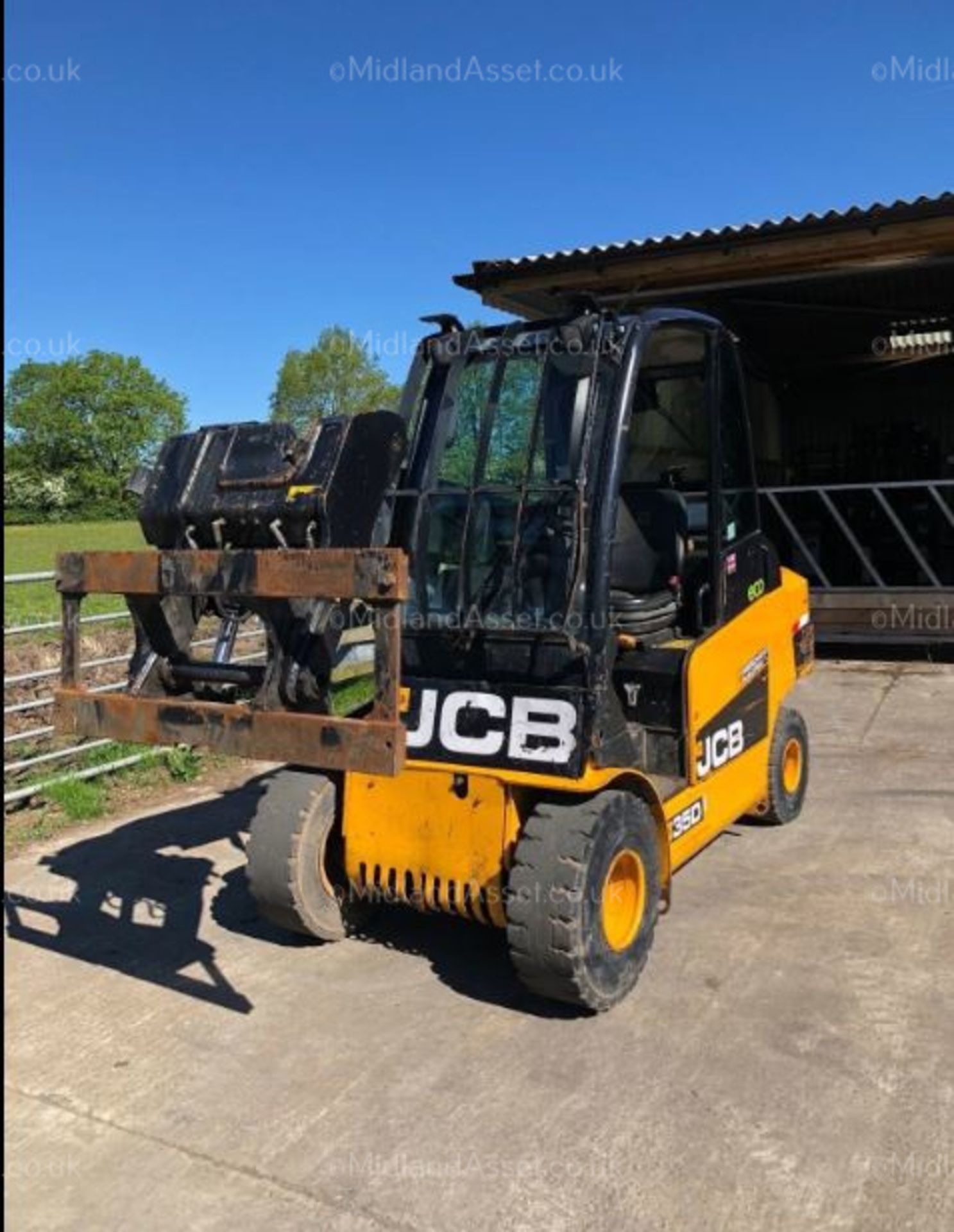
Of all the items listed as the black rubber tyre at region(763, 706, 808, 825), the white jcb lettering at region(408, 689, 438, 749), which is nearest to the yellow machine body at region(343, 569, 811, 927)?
the white jcb lettering at region(408, 689, 438, 749)

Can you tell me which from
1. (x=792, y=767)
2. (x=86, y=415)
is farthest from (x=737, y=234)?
(x=86, y=415)

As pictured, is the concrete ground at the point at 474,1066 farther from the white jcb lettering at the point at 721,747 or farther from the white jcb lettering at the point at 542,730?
the white jcb lettering at the point at 542,730

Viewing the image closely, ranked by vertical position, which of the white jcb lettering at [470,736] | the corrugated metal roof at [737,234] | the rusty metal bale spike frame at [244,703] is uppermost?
the corrugated metal roof at [737,234]

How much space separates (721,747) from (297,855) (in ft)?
6.49

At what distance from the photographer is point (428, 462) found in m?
4.46

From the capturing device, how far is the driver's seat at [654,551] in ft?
15.3

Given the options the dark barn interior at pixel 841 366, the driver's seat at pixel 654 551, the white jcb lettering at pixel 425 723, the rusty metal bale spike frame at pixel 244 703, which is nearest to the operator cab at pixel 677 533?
the driver's seat at pixel 654 551

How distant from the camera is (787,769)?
237 inches

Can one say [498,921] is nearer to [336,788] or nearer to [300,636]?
[336,788]

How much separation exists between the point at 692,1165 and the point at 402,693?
1.98 meters

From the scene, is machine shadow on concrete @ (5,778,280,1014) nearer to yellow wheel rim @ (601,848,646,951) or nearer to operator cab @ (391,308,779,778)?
yellow wheel rim @ (601,848,646,951)

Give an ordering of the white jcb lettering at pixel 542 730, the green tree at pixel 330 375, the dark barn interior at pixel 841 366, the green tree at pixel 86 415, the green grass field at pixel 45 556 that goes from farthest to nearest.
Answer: the green tree at pixel 86 415, the green tree at pixel 330 375, the green grass field at pixel 45 556, the dark barn interior at pixel 841 366, the white jcb lettering at pixel 542 730

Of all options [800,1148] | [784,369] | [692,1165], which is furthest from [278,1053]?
[784,369]

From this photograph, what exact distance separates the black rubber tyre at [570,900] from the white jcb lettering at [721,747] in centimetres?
78
